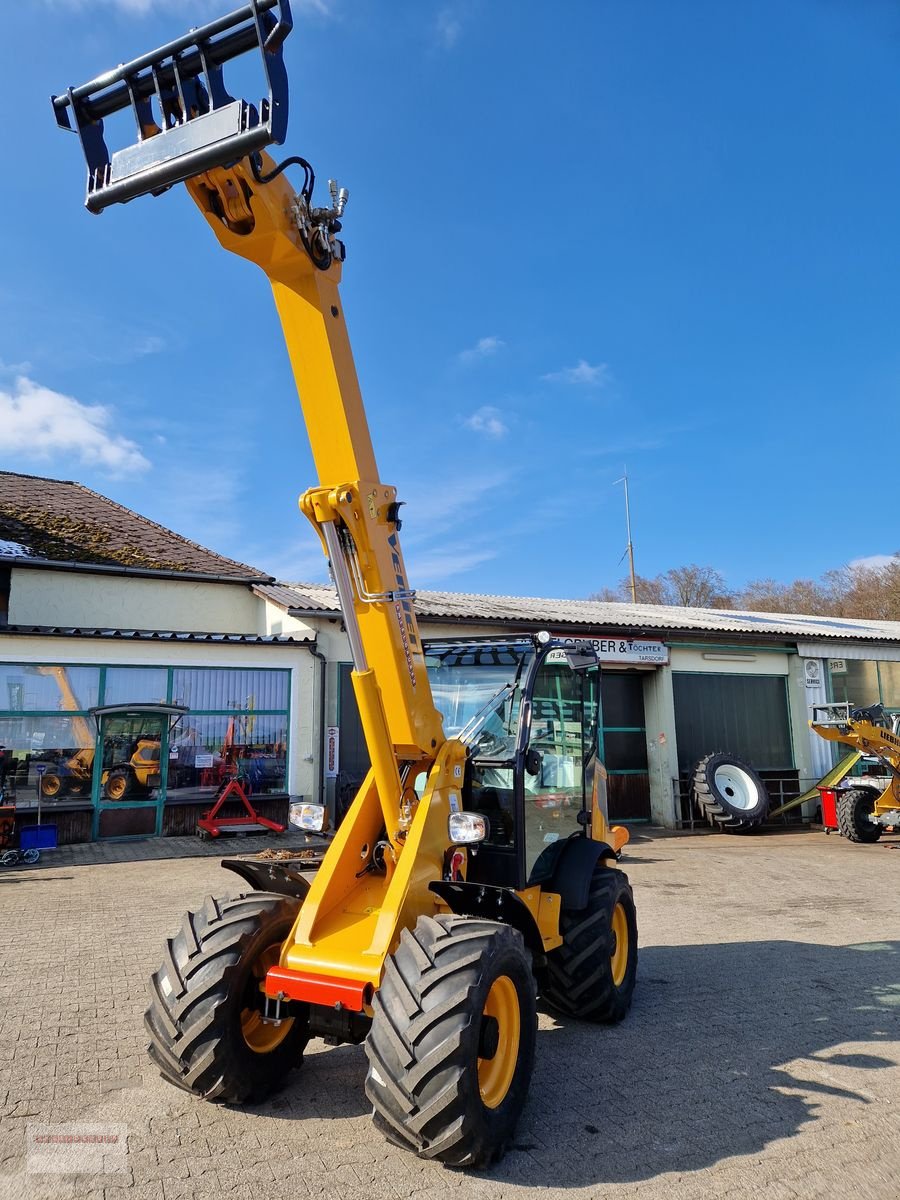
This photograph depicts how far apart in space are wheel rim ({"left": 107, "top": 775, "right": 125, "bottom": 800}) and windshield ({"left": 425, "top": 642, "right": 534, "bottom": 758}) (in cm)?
917

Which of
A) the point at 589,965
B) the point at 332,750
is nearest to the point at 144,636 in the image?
the point at 332,750

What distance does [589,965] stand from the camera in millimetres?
5012

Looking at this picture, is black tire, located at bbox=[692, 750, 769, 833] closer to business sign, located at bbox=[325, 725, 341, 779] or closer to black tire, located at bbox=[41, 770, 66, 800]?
business sign, located at bbox=[325, 725, 341, 779]

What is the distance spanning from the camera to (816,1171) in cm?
346

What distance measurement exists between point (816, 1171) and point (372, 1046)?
1966mm

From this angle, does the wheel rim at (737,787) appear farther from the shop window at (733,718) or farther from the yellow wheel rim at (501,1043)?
the yellow wheel rim at (501,1043)

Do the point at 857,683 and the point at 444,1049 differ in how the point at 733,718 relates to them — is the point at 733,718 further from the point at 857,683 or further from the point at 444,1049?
the point at 444,1049

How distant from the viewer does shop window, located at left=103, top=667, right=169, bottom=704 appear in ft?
42.5

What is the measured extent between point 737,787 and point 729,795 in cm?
31

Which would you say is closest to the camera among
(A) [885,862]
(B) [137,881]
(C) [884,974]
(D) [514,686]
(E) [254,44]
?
(E) [254,44]

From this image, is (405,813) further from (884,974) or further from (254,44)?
(884,974)

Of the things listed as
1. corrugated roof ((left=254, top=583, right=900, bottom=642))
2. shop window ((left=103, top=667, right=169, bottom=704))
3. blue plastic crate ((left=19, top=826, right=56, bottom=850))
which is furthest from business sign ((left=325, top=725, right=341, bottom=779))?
blue plastic crate ((left=19, top=826, right=56, bottom=850))

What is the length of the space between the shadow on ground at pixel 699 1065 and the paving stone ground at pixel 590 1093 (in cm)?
1

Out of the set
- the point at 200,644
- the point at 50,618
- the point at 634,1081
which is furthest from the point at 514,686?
the point at 50,618
